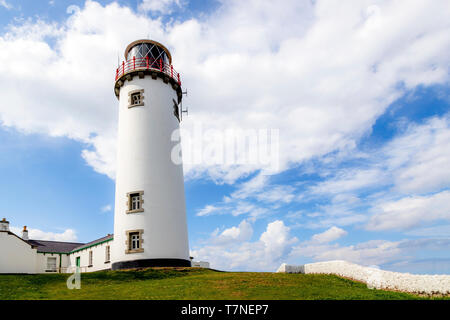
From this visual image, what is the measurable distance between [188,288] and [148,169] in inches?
459

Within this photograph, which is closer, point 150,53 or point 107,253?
point 150,53

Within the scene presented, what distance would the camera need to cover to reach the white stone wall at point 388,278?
15625 mm

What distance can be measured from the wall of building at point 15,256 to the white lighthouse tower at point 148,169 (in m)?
14.0

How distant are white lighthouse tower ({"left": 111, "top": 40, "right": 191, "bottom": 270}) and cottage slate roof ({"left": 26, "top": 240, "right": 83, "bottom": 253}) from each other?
16791mm

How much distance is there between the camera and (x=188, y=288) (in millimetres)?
16312

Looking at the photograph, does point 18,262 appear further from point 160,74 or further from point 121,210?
point 160,74

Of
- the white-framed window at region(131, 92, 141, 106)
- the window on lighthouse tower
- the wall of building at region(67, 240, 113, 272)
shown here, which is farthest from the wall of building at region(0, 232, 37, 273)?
the white-framed window at region(131, 92, 141, 106)

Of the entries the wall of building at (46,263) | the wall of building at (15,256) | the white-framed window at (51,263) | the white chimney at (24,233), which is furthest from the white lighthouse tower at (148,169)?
the white chimney at (24,233)

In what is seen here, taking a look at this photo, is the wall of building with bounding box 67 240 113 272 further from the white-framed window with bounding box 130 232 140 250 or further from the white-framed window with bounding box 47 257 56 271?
the white-framed window with bounding box 130 232 140 250

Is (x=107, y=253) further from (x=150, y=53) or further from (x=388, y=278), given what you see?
(x=388, y=278)

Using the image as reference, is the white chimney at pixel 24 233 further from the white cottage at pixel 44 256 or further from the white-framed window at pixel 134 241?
the white-framed window at pixel 134 241

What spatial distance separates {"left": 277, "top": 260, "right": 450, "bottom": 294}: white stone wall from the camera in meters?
15.6

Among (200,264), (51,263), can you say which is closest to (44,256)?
(51,263)
